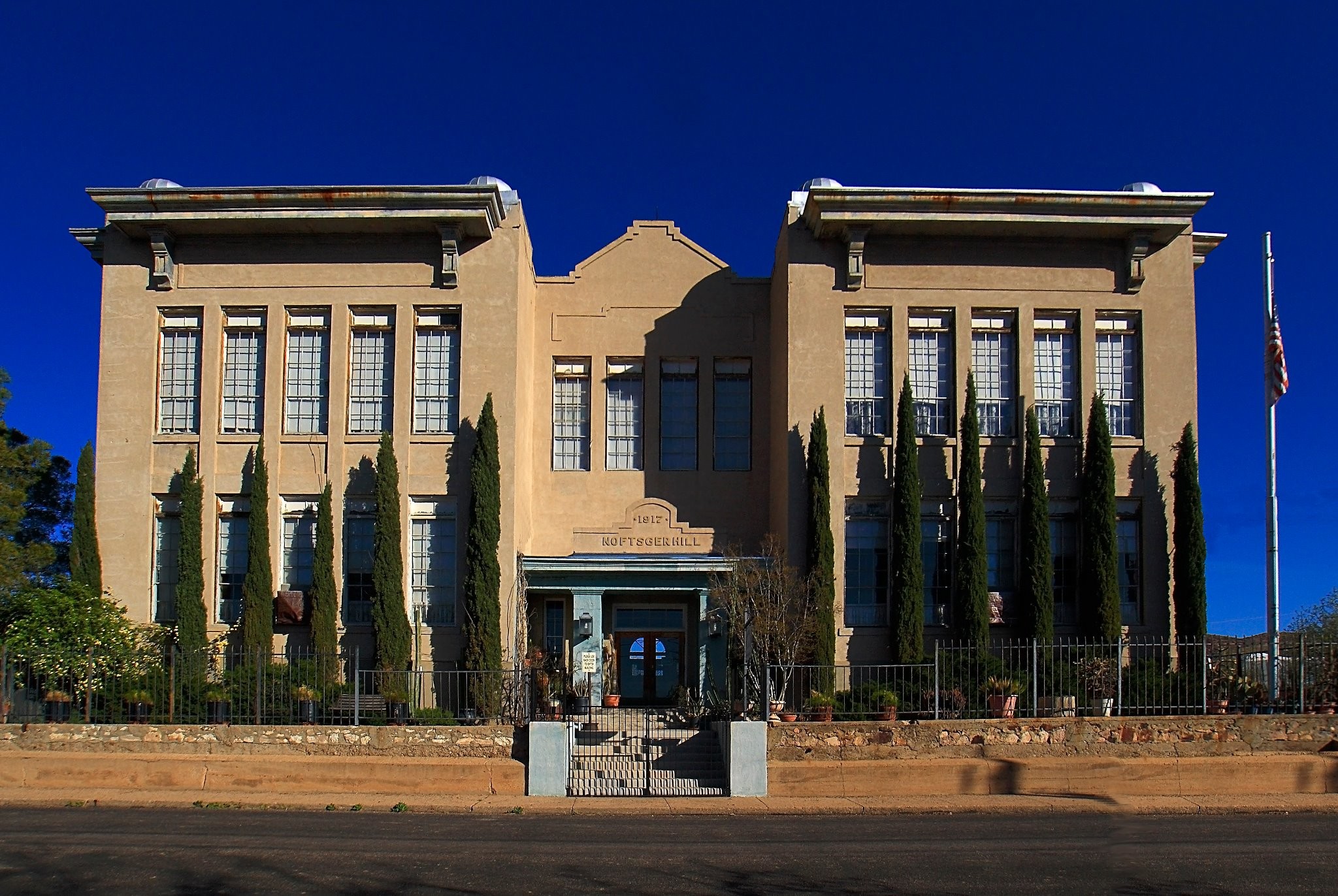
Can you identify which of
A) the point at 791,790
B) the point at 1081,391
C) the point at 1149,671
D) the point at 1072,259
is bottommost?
the point at 791,790

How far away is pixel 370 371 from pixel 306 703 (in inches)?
308

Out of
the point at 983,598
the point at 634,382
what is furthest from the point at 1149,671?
the point at 634,382

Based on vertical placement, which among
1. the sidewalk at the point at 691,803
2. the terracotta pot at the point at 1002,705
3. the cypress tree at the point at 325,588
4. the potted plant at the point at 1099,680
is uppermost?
the cypress tree at the point at 325,588

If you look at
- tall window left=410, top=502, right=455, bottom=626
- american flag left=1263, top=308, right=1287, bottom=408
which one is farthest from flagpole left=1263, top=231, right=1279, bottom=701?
tall window left=410, top=502, right=455, bottom=626

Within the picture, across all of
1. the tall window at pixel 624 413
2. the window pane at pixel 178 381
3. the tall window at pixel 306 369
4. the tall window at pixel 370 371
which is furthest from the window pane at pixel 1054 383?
the window pane at pixel 178 381

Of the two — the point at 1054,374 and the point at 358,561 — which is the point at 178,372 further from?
the point at 1054,374

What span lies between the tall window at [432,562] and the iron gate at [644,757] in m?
4.06

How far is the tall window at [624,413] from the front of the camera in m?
27.6

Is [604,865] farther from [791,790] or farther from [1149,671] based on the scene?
[1149,671]

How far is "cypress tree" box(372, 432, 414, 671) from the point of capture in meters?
24.2

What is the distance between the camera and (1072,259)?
2602cm

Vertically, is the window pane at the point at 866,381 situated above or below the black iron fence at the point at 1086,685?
above

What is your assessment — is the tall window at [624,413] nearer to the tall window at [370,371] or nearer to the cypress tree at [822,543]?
the cypress tree at [822,543]

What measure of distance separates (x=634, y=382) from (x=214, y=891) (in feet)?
59.0
